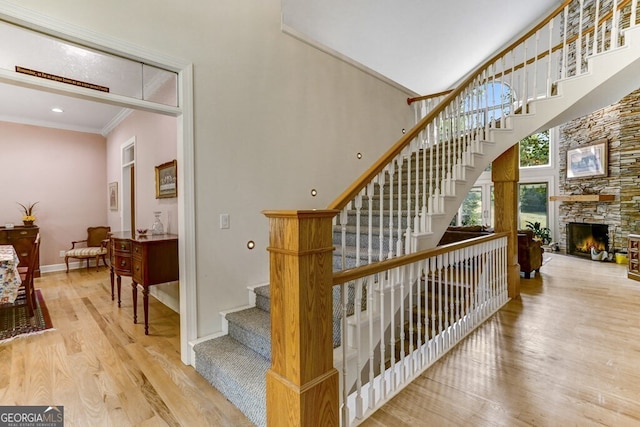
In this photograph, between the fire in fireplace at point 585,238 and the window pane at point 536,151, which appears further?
the window pane at point 536,151

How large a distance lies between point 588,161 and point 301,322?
334 inches

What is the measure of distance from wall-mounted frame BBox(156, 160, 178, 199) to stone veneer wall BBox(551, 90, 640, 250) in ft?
27.2

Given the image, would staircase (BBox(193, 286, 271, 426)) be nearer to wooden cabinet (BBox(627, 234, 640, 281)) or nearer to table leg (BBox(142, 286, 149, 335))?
table leg (BBox(142, 286, 149, 335))

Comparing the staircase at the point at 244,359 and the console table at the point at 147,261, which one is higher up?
the console table at the point at 147,261

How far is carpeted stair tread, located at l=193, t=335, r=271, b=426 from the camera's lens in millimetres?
1761

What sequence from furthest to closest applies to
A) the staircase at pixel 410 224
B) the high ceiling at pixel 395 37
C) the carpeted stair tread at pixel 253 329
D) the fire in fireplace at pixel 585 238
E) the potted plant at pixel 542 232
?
the potted plant at pixel 542 232 → the fire in fireplace at pixel 585 238 → the high ceiling at pixel 395 37 → the carpeted stair tread at pixel 253 329 → the staircase at pixel 410 224

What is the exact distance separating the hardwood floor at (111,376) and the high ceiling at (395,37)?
11.0ft

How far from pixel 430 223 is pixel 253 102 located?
1.92 m

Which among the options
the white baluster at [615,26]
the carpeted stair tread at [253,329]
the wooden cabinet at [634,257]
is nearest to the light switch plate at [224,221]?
the carpeted stair tread at [253,329]

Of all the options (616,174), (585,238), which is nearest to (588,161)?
(616,174)

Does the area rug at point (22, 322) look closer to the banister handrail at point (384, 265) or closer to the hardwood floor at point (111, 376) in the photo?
the hardwood floor at point (111, 376)

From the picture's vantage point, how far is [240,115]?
2.71 metres

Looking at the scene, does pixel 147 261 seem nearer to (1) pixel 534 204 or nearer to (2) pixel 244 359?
(2) pixel 244 359

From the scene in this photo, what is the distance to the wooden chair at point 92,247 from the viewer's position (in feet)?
17.8
